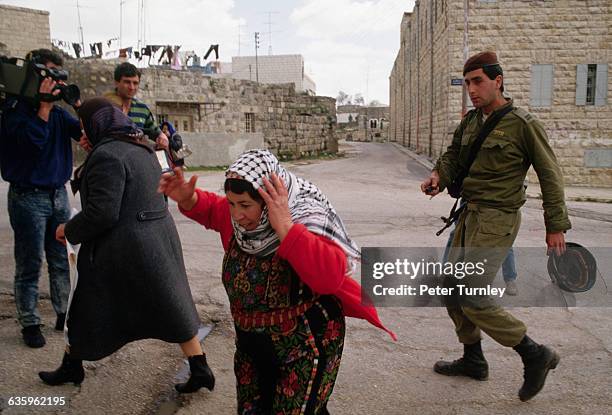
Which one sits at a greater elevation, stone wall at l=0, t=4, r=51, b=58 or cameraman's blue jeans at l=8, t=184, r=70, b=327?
stone wall at l=0, t=4, r=51, b=58

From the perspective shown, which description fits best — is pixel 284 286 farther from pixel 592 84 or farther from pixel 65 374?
pixel 592 84

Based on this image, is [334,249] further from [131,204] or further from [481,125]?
[481,125]

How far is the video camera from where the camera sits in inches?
131

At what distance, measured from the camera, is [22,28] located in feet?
92.3

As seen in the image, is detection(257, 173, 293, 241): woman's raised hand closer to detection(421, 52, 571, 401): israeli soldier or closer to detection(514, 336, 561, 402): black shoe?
Answer: detection(421, 52, 571, 401): israeli soldier

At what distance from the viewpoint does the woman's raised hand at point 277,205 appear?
1750 millimetres

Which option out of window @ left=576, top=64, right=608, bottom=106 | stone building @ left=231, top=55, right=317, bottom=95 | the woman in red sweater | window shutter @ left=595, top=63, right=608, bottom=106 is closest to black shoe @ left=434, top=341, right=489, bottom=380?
the woman in red sweater

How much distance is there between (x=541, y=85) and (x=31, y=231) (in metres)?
15.2

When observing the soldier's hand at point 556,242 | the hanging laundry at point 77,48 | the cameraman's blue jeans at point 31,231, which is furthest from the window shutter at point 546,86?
the hanging laundry at point 77,48

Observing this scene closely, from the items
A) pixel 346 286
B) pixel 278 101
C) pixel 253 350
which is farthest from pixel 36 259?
pixel 278 101

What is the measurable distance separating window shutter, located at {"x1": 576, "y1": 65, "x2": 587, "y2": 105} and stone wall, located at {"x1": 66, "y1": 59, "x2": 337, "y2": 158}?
456 inches

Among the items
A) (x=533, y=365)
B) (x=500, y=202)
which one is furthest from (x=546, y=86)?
(x=533, y=365)

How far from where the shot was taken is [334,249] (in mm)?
1795

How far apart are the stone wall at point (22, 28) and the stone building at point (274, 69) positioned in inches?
886
